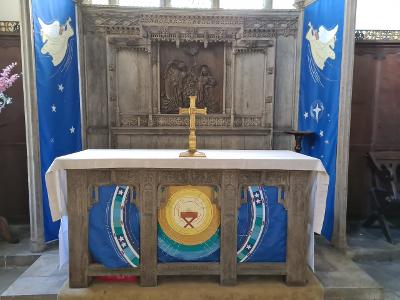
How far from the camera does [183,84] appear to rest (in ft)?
13.1

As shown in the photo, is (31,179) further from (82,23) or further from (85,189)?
(82,23)

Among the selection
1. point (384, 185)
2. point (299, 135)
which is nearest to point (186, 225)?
point (299, 135)

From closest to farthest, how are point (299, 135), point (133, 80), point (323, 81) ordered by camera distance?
point (323, 81)
point (299, 135)
point (133, 80)

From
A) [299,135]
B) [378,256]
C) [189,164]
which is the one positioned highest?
[299,135]

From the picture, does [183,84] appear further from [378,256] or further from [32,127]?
[378,256]

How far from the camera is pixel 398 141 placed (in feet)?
13.1

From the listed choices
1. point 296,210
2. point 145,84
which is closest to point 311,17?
point 145,84

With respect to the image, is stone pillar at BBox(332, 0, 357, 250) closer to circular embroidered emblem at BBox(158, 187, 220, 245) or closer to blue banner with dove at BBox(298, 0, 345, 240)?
blue banner with dove at BBox(298, 0, 345, 240)

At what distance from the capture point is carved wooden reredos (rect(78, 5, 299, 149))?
3844mm

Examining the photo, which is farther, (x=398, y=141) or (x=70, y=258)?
(x=398, y=141)

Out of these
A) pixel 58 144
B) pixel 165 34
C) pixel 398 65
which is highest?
pixel 165 34

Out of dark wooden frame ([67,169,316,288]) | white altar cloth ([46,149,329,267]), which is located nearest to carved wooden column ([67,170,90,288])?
dark wooden frame ([67,169,316,288])

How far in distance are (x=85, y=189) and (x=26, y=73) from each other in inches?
55.4

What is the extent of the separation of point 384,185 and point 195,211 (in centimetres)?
246
